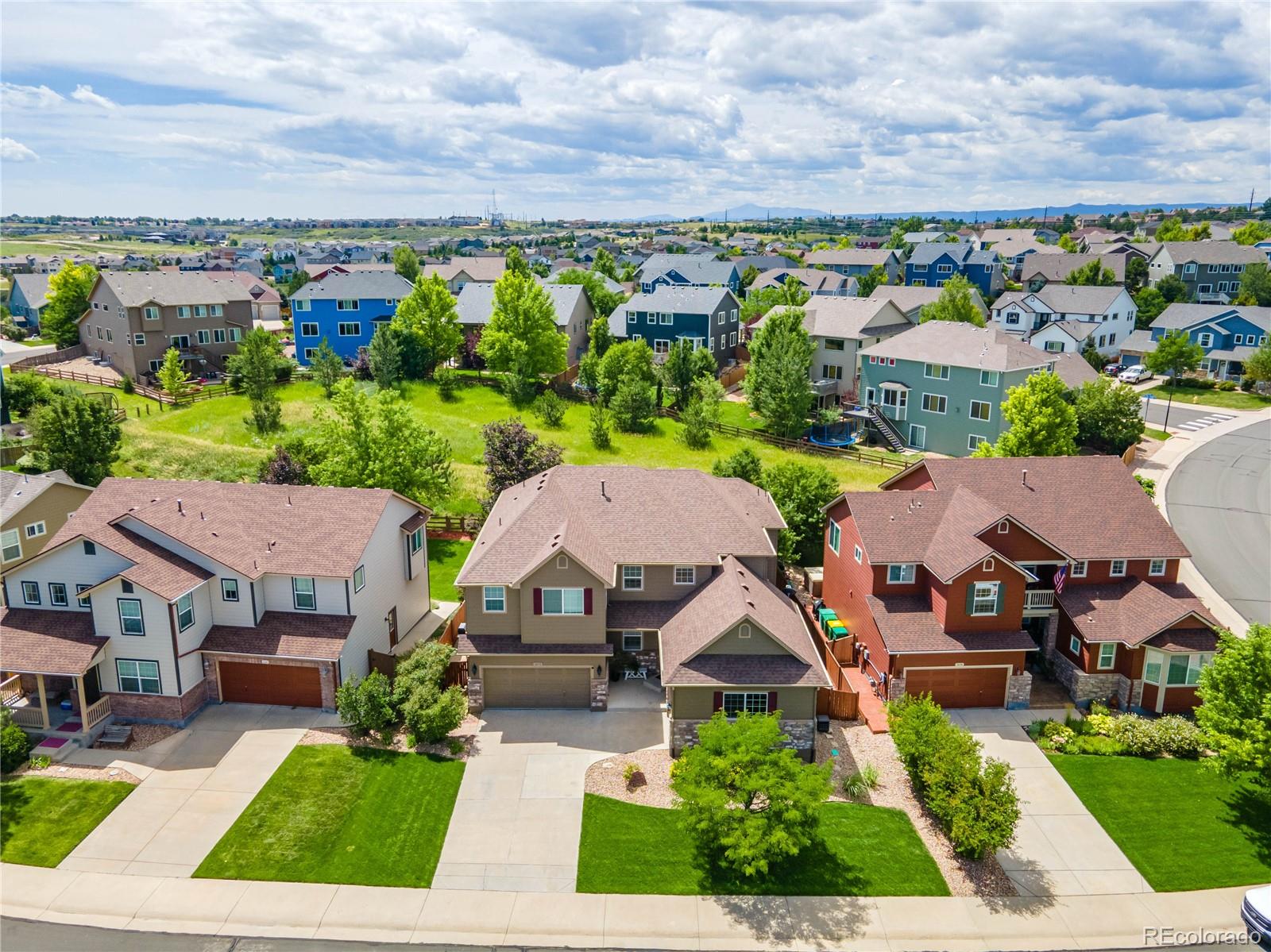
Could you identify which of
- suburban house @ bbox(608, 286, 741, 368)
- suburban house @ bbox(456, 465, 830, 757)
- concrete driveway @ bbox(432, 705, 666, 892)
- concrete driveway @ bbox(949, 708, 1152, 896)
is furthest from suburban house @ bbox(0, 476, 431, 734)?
suburban house @ bbox(608, 286, 741, 368)

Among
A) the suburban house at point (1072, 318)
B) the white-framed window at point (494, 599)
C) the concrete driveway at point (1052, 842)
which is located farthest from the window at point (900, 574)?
the suburban house at point (1072, 318)

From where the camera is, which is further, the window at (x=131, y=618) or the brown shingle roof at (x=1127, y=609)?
the brown shingle roof at (x=1127, y=609)

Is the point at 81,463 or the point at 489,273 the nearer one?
the point at 81,463

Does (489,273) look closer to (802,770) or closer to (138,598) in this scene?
(138,598)

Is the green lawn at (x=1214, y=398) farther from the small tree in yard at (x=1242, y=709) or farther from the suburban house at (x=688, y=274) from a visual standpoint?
the small tree in yard at (x=1242, y=709)

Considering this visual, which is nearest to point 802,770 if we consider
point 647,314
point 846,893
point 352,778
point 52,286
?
point 846,893

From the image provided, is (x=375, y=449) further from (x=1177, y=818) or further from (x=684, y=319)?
(x=684, y=319)
